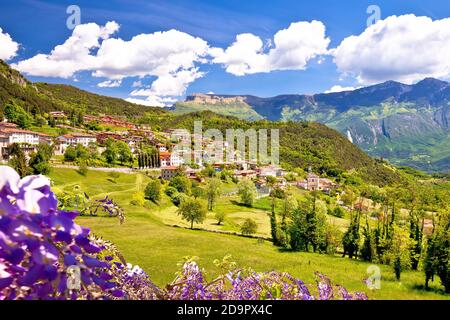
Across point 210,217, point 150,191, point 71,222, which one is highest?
point 71,222

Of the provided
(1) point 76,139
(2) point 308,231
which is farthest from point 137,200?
(1) point 76,139

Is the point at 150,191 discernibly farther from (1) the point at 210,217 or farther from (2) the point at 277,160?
(2) the point at 277,160

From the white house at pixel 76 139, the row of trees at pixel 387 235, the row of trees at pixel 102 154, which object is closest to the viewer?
the row of trees at pixel 387 235

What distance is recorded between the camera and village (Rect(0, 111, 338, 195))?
78938 mm

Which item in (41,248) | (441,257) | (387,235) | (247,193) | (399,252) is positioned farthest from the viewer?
(247,193)

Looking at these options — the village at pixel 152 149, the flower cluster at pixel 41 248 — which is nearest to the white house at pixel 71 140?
the village at pixel 152 149

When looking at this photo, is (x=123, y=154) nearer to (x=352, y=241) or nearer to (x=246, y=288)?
(x=352, y=241)

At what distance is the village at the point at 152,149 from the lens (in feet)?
259

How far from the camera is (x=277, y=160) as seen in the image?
160m

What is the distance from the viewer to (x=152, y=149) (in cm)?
10444

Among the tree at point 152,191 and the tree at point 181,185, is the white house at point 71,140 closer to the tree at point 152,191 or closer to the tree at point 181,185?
the tree at point 181,185

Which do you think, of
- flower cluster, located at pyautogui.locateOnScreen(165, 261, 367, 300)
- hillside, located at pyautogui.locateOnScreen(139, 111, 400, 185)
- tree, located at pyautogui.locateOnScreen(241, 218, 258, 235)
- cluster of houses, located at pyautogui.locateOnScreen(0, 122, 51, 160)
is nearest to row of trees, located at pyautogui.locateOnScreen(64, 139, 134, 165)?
cluster of houses, located at pyautogui.locateOnScreen(0, 122, 51, 160)
